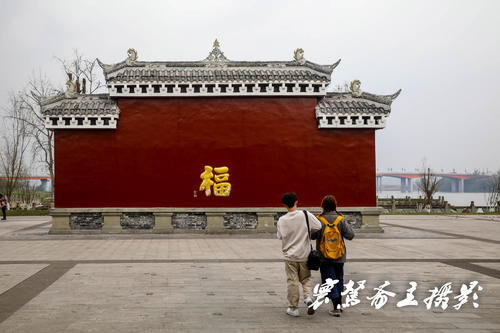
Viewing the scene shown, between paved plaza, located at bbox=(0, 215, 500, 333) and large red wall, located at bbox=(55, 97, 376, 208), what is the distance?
7.73 feet

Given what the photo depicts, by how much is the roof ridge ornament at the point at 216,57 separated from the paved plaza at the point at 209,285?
283 inches

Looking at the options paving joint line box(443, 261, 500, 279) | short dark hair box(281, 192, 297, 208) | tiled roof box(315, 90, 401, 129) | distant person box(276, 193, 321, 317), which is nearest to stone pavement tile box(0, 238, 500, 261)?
paving joint line box(443, 261, 500, 279)

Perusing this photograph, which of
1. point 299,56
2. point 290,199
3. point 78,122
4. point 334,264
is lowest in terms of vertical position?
point 334,264

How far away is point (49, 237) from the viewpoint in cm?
1571

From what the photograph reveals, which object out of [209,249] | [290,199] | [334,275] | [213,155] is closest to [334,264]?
[334,275]

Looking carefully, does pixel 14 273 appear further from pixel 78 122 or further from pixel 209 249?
pixel 78 122

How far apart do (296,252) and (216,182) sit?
10931 mm

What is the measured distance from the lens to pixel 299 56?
58.9 feet

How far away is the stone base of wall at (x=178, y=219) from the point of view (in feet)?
54.0

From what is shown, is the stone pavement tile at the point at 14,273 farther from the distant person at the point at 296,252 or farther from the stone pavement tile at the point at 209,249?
the distant person at the point at 296,252

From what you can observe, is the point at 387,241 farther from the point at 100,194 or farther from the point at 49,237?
the point at 49,237

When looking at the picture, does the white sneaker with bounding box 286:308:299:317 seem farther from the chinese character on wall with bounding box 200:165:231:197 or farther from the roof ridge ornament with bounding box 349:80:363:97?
the roof ridge ornament with bounding box 349:80:363:97

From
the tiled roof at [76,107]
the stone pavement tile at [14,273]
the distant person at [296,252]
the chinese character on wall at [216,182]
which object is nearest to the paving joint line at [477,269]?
the distant person at [296,252]

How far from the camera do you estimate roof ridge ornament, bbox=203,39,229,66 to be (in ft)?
58.7
